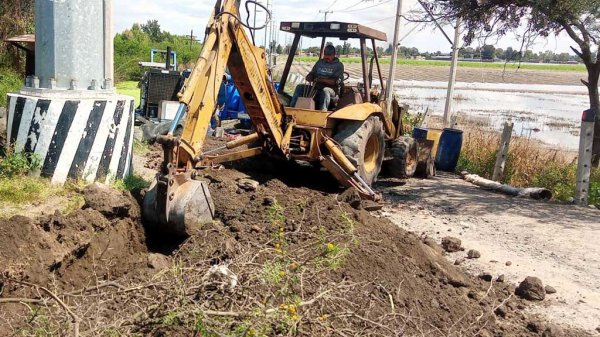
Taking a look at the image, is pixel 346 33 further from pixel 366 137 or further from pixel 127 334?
pixel 127 334

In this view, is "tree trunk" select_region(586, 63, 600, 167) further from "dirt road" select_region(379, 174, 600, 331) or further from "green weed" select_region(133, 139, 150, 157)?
"green weed" select_region(133, 139, 150, 157)

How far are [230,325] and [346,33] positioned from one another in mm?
6220

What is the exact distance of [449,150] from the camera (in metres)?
12.3

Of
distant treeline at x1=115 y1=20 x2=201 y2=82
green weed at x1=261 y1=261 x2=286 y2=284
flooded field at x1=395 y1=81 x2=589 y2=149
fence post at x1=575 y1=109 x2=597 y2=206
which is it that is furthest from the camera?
distant treeline at x1=115 y1=20 x2=201 y2=82

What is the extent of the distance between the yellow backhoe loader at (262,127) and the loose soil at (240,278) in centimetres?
39

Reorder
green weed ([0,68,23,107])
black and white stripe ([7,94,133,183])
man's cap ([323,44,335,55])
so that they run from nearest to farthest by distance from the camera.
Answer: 1. black and white stripe ([7,94,133,183])
2. man's cap ([323,44,335,55])
3. green weed ([0,68,23,107])

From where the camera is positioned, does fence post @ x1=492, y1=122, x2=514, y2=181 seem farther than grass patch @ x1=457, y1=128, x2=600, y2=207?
Yes

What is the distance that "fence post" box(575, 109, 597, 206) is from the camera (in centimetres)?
923

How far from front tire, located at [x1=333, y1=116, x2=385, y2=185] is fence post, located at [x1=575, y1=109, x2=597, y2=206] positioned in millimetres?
3337

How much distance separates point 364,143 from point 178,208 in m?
3.77

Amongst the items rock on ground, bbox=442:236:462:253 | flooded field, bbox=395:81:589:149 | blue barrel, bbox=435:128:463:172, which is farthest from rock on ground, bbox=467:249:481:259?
flooded field, bbox=395:81:589:149

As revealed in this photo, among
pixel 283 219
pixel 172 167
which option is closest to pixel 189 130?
pixel 172 167

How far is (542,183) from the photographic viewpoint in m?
10.8

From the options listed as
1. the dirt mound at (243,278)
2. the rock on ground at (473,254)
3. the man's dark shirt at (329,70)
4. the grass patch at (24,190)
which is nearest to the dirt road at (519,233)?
the rock on ground at (473,254)
